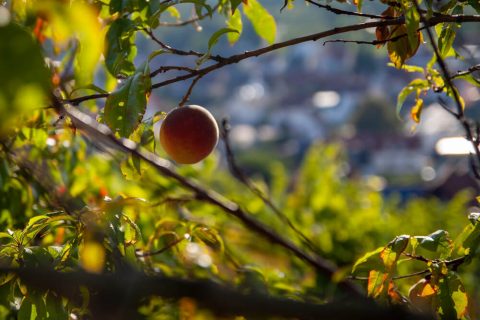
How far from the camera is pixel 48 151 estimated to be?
1.45 meters

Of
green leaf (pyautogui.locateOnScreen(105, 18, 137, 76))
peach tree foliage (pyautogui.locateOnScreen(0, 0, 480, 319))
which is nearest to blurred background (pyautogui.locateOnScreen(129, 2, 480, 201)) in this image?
peach tree foliage (pyautogui.locateOnScreen(0, 0, 480, 319))

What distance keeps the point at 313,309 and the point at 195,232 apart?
73cm

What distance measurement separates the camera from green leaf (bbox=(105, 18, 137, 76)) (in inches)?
35.4

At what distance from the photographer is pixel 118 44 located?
910mm

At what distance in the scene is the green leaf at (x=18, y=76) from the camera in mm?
320

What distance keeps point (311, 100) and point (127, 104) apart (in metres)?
39.0

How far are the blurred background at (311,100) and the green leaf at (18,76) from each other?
22990 millimetres

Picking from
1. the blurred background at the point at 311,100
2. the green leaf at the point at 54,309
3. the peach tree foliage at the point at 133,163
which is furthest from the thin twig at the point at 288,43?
the blurred background at the point at 311,100

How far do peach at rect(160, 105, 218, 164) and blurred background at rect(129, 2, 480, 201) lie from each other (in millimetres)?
22301

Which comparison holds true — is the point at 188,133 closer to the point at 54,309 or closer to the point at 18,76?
the point at 54,309

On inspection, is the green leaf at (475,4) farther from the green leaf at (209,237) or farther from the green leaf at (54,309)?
the green leaf at (54,309)

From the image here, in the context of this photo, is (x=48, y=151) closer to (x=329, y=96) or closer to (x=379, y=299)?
(x=379, y=299)

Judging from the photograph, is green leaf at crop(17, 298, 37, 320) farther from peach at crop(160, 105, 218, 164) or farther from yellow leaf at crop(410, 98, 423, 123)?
yellow leaf at crop(410, 98, 423, 123)

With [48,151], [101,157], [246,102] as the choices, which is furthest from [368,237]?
[246,102]
